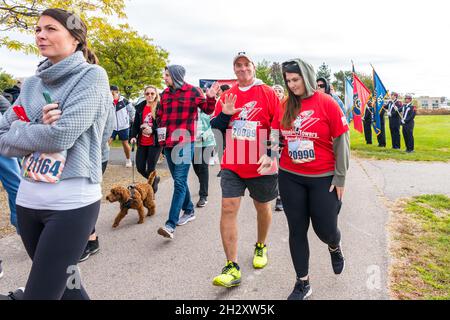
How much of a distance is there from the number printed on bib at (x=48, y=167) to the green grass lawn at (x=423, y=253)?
291 cm

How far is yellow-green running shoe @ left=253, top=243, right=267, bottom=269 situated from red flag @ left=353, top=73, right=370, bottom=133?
1214cm

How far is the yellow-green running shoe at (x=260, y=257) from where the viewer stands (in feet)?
12.0

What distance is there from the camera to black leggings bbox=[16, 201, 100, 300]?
69.1 inches

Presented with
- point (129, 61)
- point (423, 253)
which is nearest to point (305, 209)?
point (423, 253)

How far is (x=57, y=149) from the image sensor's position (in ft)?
5.75

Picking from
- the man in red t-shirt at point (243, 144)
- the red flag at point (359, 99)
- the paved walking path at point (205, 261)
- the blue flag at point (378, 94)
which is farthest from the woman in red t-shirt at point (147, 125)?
the blue flag at point (378, 94)

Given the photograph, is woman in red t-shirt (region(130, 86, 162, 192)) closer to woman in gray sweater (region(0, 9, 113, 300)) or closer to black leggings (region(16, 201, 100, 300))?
woman in gray sweater (region(0, 9, 113, 300))

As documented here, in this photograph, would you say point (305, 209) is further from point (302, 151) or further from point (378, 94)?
point (378, 94)

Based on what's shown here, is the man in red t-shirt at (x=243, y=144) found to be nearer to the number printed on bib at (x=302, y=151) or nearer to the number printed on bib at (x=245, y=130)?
the number printed on bib at (x=245, y=130)

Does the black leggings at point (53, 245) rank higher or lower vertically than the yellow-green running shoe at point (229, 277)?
higher

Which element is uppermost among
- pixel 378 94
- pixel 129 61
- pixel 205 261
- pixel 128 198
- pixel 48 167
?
pixel 129 61

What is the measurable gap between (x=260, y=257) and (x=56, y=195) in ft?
8.15

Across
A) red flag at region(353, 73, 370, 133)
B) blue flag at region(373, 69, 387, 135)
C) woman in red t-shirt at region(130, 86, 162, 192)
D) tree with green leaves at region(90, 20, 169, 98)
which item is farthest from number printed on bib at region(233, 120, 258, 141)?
tree with green leaves at region(90, 20, 169, 98)

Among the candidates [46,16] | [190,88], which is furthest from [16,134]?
[190,88]
